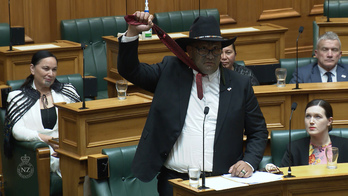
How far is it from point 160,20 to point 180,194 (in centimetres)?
406

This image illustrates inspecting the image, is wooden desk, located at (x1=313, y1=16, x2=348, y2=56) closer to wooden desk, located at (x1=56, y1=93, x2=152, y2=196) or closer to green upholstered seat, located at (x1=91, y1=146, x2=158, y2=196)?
wooden desk, located at (x1=56, y1=93, x2=152, y2=196)

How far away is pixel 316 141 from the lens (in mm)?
3717

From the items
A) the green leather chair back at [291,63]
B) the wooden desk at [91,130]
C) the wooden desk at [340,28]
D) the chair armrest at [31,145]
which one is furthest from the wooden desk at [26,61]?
the wooden desk at [340,28]

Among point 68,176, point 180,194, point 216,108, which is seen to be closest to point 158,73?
point 216,108

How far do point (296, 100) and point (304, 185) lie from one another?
5.19 feet

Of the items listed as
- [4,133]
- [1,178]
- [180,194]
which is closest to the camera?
[180,194]

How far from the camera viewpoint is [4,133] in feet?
14.9

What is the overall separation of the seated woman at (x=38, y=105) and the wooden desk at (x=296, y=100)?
4.45 feet

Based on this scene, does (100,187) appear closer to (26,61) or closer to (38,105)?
(38,105)

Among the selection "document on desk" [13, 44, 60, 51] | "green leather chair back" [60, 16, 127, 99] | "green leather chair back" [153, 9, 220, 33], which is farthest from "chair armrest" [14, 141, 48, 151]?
"green leather chair back" [153, 9, 220, 33]

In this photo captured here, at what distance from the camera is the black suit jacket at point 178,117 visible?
Answer: 114 inches

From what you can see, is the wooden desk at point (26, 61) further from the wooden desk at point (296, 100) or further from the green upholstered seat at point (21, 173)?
the wooden desk at point (296, 100)

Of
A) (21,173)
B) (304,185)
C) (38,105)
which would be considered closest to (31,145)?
(21,173)

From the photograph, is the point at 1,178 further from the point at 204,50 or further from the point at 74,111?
the point at 204,50
